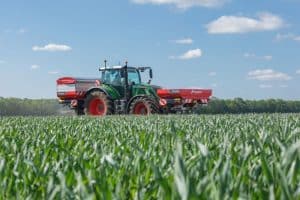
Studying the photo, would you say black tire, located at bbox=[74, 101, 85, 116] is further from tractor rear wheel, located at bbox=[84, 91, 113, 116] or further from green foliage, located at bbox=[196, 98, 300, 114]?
green foliage, located at bbox=[196, 98, 300, 114]

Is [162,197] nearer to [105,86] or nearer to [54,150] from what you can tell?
[54,150]

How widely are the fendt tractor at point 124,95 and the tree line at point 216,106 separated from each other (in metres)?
18.6

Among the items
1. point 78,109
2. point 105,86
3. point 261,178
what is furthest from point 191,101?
point 261,178

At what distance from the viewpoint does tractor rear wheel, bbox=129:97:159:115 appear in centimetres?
1631

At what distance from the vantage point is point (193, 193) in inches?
32.4

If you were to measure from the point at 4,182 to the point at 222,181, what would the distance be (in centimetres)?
62

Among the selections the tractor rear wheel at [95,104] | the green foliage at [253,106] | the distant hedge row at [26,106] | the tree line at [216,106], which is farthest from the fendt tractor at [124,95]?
the green foliage at [253,106]

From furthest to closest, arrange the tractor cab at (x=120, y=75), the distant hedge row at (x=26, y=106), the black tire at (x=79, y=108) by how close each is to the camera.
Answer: the distant hedge row at (x=26, y=106), the black tire at (x=79, y=108), the tractor cab at (x=120, y=75)

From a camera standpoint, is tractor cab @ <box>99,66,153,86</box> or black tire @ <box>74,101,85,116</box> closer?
tractor cab @ <box>99,66,153,86</box>

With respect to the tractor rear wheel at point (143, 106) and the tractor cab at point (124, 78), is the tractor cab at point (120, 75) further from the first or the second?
the tractor rear wheel at point (143, 106)

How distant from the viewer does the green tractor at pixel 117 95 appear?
54.8 ft

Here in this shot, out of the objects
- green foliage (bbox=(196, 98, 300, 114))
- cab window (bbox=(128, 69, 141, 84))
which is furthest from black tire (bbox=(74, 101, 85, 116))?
green foliage (bbox=(196, 98, 300, 114))

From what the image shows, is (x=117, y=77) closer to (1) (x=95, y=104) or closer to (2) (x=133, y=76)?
(2) (x=133, y=76)

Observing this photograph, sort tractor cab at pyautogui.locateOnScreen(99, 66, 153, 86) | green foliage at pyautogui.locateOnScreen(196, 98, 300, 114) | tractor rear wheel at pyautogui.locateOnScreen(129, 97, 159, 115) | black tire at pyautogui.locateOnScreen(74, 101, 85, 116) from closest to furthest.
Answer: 1. tractor rear wheel at pyautogui.locateOnScreen(129, 97, 159, 115)
2. tractor cab at pyautogui.locateOnScreen(99, 66, 153, 86)
3. black tire at pyautogui.locateOnScreen(74, 101, 85, 116)
4. green foliage at pyautogui.locateOnScreen(196, 98, 300, 114)
